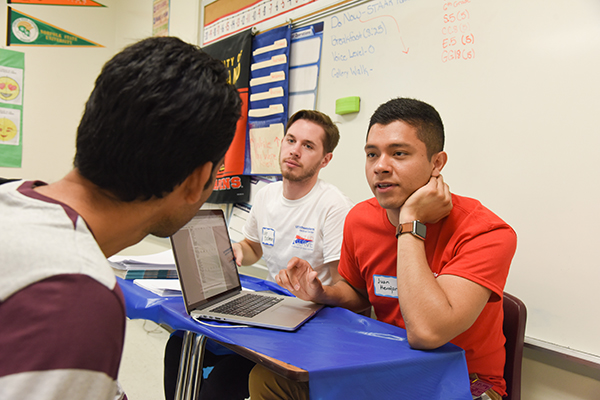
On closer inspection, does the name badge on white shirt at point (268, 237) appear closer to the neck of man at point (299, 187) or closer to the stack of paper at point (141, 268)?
the neck of man at point (299, 187)

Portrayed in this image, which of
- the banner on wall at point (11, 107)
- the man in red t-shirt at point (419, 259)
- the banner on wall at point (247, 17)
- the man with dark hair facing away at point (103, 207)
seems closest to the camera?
the man with dark hair facing away at point (103, 207)

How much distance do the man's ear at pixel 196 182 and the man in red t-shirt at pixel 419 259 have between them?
19.1 inches

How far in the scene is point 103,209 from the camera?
56 cm

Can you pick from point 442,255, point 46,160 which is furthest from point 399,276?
point 46,160

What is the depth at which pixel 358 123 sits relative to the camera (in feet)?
6.48

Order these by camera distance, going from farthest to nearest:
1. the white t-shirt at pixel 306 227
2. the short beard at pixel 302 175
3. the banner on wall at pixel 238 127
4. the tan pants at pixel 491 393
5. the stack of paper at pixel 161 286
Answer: the banner on wall at pixel 238 127 < the short beard at pixel 302 175 < the white t-shirt at pixel 306 227 < the stack of paper at pixel 161 286 < the tan pants at pixel 491 393

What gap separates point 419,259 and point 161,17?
3549 mm

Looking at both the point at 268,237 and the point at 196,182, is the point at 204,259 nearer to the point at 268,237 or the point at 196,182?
the point at 196,182

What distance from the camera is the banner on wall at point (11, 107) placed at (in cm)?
345

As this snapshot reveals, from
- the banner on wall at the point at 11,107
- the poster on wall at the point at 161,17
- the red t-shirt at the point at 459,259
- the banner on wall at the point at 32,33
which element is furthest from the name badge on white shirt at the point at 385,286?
the banner on wall at the point at 32,33

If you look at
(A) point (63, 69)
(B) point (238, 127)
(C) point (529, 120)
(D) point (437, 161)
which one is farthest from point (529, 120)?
(A) point (63, 69)

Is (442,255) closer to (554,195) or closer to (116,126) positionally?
(554,195)

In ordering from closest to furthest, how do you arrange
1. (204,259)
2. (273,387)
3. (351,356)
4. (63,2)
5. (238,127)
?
(351,356)
(273,387)
(204,259)
(238,127)
(63,2)

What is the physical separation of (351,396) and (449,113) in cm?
126
